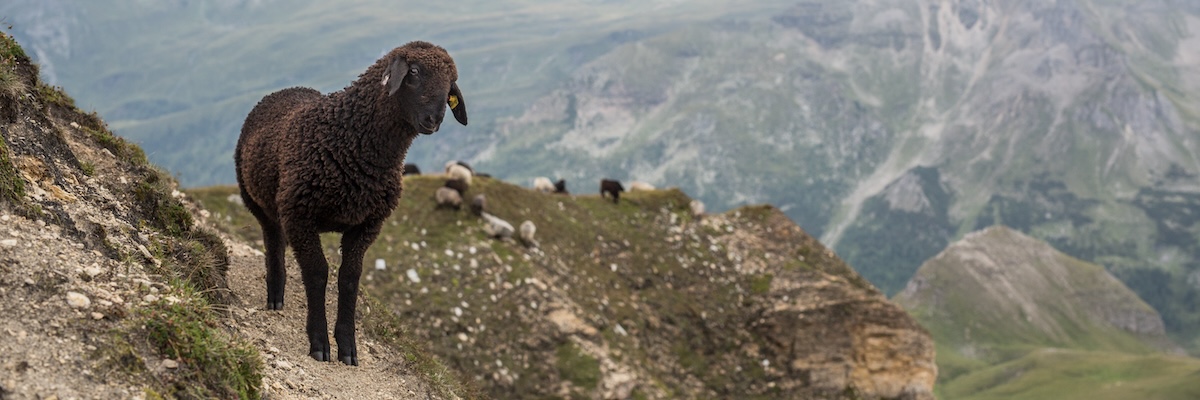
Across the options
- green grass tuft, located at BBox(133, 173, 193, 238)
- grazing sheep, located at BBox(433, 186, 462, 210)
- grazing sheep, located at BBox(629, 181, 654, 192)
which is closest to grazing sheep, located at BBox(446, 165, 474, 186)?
grazing sheep, located at BBox(433, 186, 462, 210)

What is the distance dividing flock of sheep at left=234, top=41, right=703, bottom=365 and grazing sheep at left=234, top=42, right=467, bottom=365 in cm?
1

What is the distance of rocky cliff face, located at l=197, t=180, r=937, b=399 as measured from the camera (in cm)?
2573

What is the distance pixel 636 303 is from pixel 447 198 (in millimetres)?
7480

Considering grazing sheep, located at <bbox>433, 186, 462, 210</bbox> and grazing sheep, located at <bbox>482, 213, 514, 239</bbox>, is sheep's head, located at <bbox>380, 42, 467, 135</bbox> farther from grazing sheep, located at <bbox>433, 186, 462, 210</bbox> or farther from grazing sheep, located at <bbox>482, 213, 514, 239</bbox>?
grazing sheep, located at <bbox>433, 186, 462, 210</bbox>

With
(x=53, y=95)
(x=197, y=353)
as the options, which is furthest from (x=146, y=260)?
(x=53, y=95)

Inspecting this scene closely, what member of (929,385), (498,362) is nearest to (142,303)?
(498,362)

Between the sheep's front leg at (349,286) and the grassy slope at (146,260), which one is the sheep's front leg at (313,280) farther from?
the grassy slope at (146,260)

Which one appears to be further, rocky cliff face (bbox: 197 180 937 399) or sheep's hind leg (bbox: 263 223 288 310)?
rocky cliff face (bbox: 197 180 937 399)

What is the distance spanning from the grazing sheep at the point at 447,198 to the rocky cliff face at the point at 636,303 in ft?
1.41

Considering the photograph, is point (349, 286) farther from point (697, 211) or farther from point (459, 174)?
point (697, 211)

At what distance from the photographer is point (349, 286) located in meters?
11.4

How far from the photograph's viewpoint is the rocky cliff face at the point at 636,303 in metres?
25.7

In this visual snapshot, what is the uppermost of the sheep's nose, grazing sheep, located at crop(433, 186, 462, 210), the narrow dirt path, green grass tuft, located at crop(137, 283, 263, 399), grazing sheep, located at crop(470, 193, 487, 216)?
the sheep's nose

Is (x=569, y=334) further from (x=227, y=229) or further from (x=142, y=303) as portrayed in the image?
(x=142, y=303)
